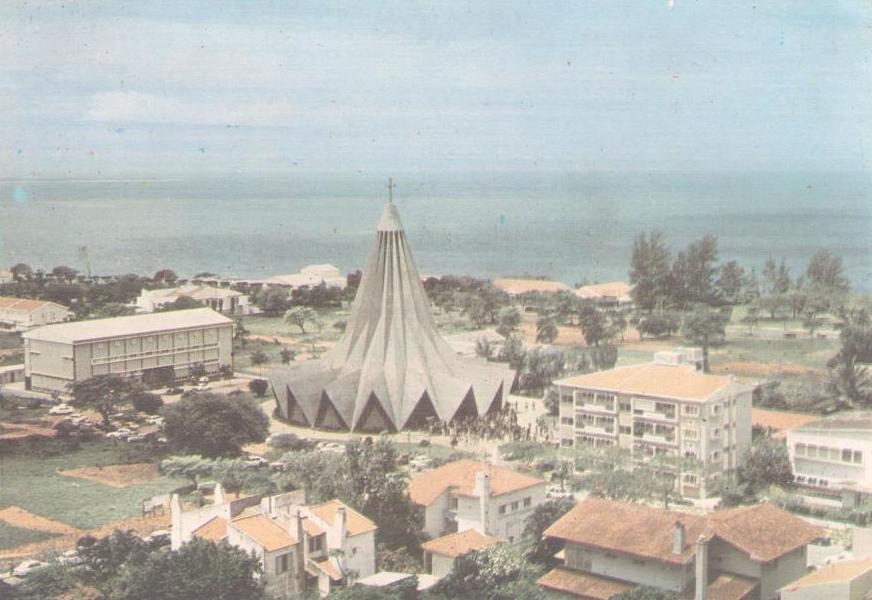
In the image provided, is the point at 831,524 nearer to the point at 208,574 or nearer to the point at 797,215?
the point at 797,215

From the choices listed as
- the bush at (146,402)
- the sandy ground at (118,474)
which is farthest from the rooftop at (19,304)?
the sandy ground at (118,474)

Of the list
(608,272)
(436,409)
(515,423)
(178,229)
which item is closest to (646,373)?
(515,423)

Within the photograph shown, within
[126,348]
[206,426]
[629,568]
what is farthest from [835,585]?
[126,348]

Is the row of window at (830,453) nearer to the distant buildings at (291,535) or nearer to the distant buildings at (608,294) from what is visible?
the distant buildings at (291,535)

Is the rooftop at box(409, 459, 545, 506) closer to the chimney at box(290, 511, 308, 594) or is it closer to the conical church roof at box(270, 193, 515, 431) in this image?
the chimney at box(290, 511, 308, 594)

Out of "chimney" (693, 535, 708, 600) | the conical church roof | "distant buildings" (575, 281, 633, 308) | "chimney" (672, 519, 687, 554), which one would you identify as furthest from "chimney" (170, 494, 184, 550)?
"distant buildings" (575, 281, 633, 308)

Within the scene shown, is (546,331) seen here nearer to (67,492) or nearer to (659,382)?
(659,382)
